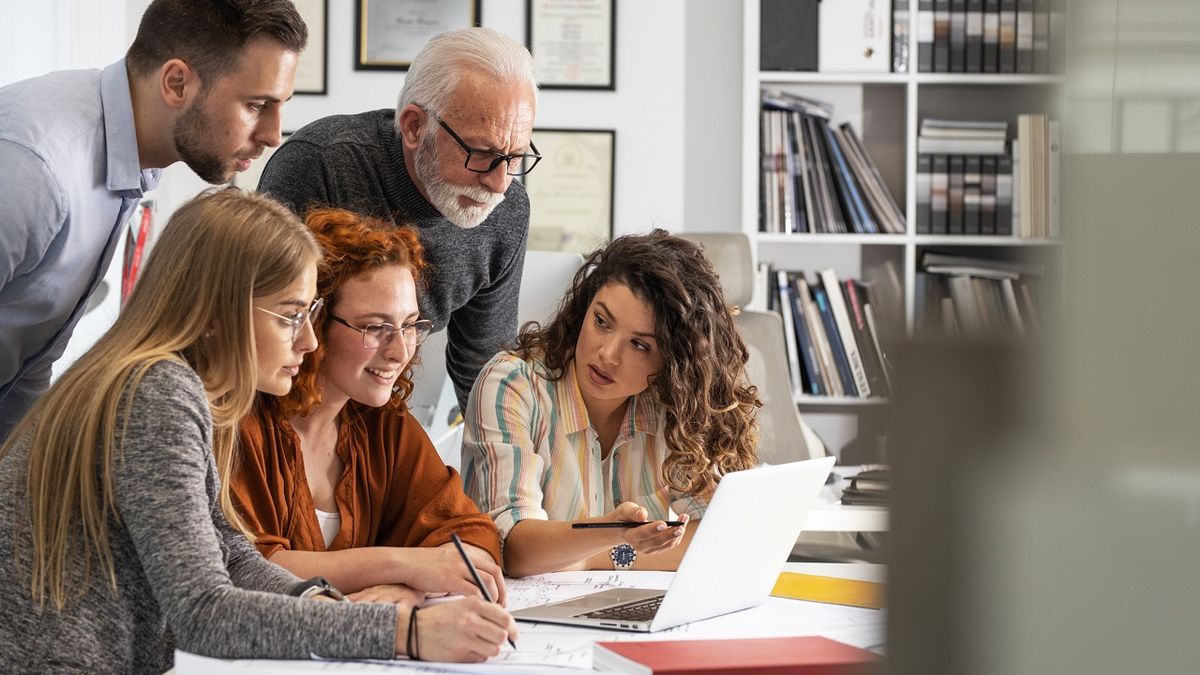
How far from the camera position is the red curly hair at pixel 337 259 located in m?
1.48

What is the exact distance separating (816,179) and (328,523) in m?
2.50

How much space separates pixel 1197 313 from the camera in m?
0.20

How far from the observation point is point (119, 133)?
5.45 feet

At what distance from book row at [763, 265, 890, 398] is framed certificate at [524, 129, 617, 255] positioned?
593 mm

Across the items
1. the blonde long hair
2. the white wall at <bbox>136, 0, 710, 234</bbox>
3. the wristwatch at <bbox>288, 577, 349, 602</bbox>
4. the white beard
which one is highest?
the white wall at <bbox>136, 0, 710, 234</bbox>

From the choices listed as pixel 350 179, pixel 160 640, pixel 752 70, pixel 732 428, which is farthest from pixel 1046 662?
pixel 752 70

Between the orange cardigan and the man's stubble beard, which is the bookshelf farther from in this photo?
the man's stubble beard

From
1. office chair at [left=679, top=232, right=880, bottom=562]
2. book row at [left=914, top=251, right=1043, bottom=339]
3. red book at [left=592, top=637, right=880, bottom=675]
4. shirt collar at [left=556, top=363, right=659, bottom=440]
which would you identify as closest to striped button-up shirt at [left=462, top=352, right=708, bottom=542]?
shirt collar at [left=556, top=363, right=659, bottom=440]

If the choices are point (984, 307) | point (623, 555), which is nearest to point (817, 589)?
point (623, 555)

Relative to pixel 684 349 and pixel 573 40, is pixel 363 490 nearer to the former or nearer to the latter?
pixel 684 349

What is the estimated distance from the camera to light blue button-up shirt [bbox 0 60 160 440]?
154 cm

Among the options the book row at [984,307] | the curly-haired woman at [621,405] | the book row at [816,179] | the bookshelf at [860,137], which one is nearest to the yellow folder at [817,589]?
the curly-haired woman at [621,405]

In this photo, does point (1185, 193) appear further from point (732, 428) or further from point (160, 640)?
point (732, 428)

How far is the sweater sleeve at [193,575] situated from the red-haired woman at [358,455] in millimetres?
266
